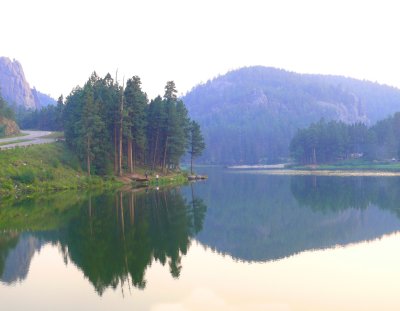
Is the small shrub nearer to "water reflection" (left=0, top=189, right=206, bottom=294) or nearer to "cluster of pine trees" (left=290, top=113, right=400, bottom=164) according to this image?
"water reflection" (left=0, top=189, right=206, bottom=294)

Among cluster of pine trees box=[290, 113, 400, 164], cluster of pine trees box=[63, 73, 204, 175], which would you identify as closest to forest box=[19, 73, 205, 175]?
cluster of pine trees box=[63, 73, 204, 175]

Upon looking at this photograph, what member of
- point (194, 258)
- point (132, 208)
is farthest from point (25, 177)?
point (194, 258)

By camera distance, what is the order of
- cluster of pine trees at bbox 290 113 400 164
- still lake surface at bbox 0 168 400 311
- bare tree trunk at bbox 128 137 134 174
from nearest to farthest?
still lake surface at bbox 0 168 400 311
bare tree trunk at bbox 128 137 134 174
cluster of pine trees at bbox 290 113 400 164

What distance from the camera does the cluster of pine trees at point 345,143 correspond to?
174 metres

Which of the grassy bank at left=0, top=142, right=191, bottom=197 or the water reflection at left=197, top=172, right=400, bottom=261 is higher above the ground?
the grassy bank at left=0, top=142, right=191, bottom=197

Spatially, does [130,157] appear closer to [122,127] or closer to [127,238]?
[122,127]

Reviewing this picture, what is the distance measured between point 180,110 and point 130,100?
668 inches

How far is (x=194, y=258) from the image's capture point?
2367 cm

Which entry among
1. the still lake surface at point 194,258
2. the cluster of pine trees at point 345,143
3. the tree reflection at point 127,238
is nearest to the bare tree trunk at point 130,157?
the tree reflection at point 127,238

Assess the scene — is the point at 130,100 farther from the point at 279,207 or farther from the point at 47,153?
the point at 279,207

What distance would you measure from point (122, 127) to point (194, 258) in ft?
169

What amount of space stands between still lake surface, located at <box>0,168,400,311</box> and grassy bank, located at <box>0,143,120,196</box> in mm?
14044

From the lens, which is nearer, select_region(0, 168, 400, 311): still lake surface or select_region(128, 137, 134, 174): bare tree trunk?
select_region(0, 168, 400, 311): still lake surface

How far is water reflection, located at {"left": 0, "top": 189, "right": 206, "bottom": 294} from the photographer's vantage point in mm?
20297
